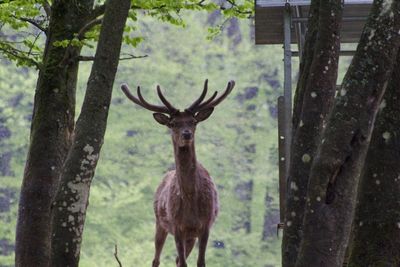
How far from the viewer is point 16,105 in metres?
37.6

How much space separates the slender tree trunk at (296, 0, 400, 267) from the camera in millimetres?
7172

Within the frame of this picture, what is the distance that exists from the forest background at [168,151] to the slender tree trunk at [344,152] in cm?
2513

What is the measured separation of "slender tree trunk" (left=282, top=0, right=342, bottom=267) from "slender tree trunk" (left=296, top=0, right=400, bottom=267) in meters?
0.80

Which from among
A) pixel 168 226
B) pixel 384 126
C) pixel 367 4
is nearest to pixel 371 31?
pixel 384 126

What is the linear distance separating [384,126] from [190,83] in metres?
33.0

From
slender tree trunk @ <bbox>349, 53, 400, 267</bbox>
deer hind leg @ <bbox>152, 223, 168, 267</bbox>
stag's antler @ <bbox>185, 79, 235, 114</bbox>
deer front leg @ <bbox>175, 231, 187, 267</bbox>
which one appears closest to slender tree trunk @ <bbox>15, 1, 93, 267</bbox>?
stag's antler @ <bbox>185, 79, 235, 114</bbox>

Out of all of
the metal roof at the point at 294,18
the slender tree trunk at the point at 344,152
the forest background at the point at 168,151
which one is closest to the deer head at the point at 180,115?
the metal roof at the point at 294,18

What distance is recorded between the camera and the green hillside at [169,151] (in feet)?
112

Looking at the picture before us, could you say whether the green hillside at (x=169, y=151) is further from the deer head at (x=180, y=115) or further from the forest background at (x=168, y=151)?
the deer head at (x=180, y=115)

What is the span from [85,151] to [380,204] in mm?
2924

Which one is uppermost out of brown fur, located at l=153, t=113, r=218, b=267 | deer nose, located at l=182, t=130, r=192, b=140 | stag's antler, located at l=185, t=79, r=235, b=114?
stag's antler, located at l=185, t=79, r=235, b=114

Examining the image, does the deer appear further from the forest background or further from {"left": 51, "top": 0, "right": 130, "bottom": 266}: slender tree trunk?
the forest background

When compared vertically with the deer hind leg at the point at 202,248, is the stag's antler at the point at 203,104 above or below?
above

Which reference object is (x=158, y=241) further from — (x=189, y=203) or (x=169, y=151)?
(x=169, y=151)
